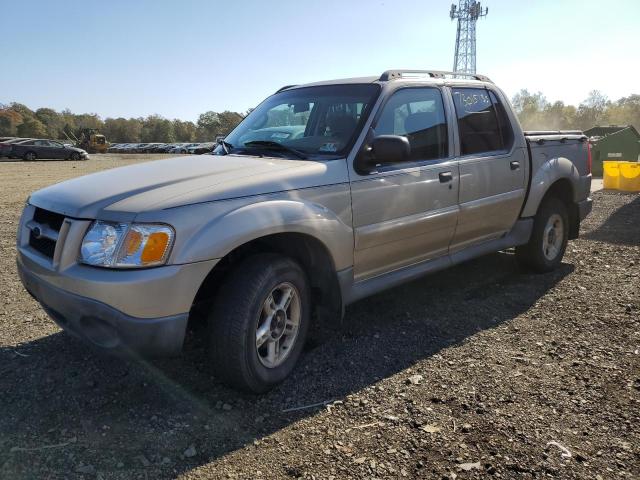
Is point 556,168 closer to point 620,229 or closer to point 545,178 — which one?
point 545,178

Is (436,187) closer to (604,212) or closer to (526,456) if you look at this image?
(526,456)

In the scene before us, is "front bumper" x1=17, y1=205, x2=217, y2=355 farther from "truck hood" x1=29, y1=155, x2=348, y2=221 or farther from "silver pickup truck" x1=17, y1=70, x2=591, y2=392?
"truck hood" x1=29, y1=155, x2=348, y2=221

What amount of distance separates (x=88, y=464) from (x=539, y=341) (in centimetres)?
305

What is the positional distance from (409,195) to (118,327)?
7.04 ft

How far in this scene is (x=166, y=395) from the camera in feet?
9.82

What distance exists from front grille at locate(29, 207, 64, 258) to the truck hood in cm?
5

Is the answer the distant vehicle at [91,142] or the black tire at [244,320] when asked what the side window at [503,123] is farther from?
the distant vehicle at [91,142]

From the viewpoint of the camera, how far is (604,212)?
9.26 meters

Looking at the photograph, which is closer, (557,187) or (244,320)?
(244,320)

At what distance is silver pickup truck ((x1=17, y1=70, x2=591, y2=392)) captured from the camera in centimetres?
251

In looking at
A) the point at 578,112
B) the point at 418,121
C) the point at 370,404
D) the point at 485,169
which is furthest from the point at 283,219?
the point at 578,112

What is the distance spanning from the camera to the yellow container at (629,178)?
12.2 m

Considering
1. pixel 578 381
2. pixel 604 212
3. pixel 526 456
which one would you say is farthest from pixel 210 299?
pixel 604 212

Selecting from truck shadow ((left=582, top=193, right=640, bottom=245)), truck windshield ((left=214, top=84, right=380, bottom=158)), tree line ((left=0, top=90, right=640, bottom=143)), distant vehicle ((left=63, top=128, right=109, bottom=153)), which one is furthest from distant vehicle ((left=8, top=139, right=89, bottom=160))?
tree line ((left=0, top=90, right=640, bottom=143))
